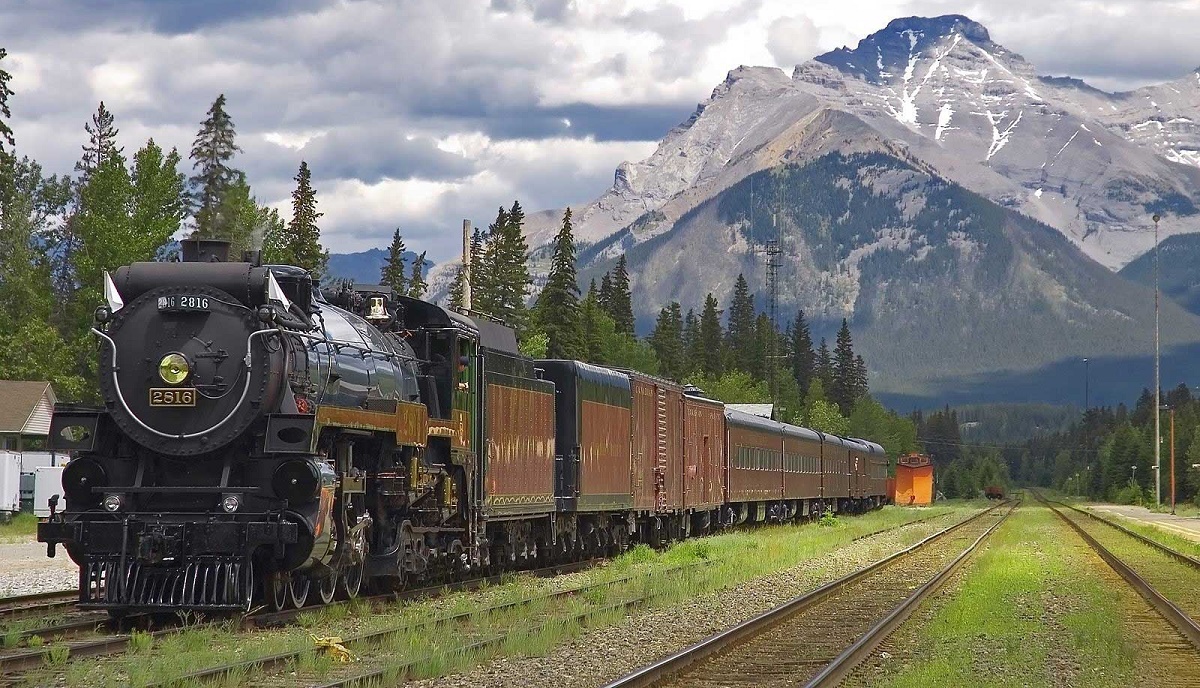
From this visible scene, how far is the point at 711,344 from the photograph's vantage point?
150m

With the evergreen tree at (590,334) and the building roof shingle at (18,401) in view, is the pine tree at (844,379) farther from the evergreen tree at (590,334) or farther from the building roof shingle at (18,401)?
the building roof shingle at (18,401)

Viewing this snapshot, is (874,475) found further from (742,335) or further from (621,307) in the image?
(742,335)

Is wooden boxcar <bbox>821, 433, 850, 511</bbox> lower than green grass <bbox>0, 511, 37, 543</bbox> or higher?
higher

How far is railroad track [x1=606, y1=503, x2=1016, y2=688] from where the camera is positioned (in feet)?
43.4

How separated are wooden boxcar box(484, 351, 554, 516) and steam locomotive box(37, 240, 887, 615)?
0.08m

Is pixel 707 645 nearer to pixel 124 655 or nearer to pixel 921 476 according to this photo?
pixel 124 655

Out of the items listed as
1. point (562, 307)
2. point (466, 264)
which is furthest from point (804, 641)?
point (562, 307)

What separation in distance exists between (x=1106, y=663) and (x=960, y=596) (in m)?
7.96

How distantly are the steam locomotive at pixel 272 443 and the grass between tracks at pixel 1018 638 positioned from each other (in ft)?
21.7

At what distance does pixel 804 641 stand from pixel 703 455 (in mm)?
23555

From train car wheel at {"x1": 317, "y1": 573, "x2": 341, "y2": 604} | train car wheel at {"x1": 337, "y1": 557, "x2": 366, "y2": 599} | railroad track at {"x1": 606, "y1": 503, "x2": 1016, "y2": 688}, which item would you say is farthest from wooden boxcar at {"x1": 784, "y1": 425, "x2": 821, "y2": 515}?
train car wheel at {"x1": 317, "y1": 573, "x2": 341, "y2": 604}

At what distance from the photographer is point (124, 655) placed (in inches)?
556

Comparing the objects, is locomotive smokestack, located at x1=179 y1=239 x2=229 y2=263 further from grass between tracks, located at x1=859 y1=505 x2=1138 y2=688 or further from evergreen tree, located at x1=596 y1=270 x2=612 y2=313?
evergreen tree, located at x1=596 y1=270 x2=612 y2=313

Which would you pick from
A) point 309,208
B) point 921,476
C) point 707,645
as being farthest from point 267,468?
point 921,476
